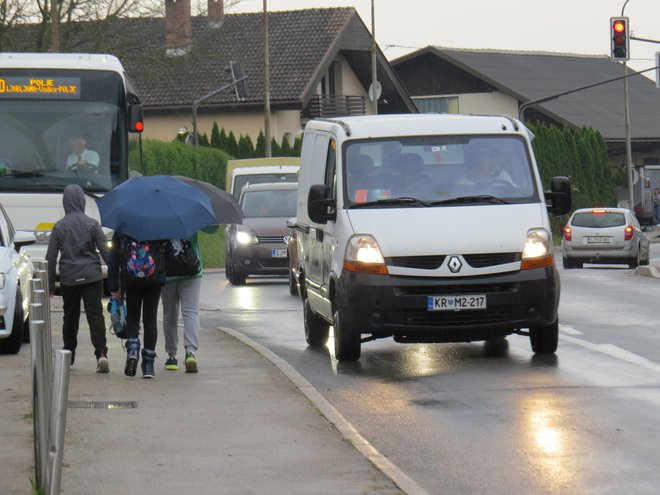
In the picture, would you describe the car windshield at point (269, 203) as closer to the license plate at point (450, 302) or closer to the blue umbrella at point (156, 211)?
the license plate at point (450, 302)

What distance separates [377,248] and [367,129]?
64.6 inches

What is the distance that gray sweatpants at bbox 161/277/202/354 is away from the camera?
1361 centimetres

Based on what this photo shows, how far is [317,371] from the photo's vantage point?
1450 centimetres

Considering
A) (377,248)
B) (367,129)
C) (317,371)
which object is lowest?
(317,371)

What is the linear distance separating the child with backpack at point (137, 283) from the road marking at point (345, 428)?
1.18 m

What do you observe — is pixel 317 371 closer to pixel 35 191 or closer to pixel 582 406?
pixel 582 406

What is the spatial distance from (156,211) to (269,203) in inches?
685

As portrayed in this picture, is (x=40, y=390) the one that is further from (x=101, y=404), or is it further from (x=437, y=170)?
(x=437, y=170)

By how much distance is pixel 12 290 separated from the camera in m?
15.8

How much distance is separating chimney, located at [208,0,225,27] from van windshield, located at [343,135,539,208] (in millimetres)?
31048

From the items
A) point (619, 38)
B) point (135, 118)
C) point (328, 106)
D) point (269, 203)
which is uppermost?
point (619, 38)

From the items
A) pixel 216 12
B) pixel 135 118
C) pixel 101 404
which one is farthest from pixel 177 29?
pixel 101 404

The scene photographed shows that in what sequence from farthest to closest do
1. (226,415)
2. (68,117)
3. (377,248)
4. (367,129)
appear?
1. (68,117)
2. (367,129)
3. (377,248)
4. (226,415)

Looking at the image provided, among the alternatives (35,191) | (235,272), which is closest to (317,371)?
(35,191)
